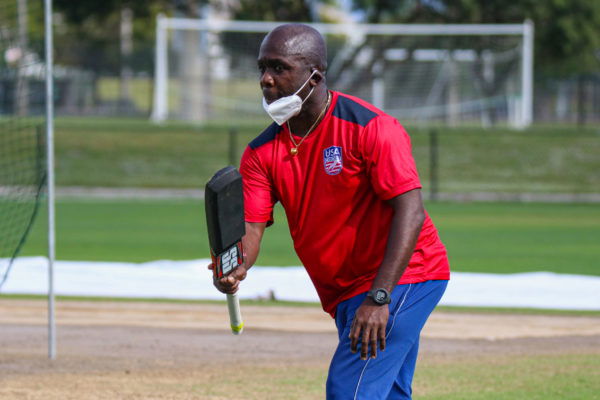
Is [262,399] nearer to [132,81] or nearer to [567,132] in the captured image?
[567,132]

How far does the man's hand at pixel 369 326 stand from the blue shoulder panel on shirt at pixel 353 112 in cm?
77

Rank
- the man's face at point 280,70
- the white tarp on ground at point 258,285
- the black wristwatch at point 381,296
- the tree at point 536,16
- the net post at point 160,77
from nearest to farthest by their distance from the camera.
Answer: the black wristwatch at point 381,296 → the man's face at point 280,70 → the white tarp on ground at point 258,285 → the net post at point 160,77 → the tree at point 536,16

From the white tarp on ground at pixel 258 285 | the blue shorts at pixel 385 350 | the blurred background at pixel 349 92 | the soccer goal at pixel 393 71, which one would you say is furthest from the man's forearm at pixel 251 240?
the soccer goal at pixel 393 71

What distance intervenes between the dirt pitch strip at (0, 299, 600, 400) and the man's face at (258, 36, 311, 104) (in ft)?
10.0

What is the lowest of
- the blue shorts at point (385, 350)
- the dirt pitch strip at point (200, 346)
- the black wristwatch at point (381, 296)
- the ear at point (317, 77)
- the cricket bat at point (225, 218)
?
the dirt pitch strip at point (200, 346)

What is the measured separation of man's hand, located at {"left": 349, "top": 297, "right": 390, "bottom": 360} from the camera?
4.27m

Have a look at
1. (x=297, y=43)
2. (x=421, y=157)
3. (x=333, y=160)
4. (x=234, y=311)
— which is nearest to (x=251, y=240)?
(x=234, y=311)

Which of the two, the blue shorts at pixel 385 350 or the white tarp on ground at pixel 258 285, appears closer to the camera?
the blue shorts at pixel 385 350

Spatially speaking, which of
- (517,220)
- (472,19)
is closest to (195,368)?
(517,220)

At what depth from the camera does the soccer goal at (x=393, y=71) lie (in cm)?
3148

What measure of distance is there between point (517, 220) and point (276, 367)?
40.9ft

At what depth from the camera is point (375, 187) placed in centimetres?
437

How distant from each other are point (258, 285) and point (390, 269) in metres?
7.42

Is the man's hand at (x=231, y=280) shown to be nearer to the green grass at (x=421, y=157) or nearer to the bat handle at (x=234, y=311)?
the bat handle at (x=234, y=311)
